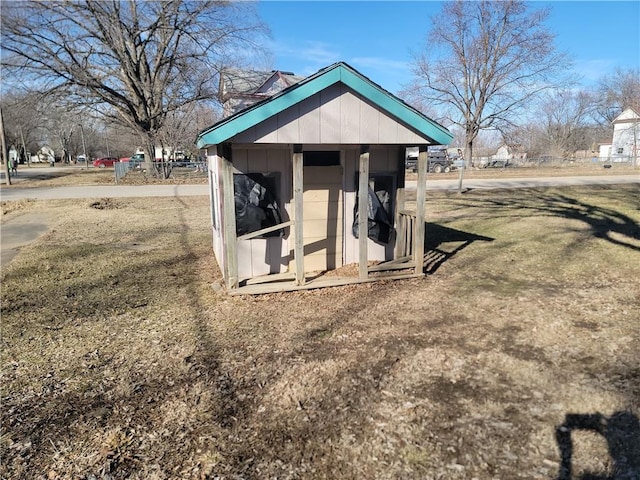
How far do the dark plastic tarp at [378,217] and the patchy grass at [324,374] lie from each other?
3.29 ft

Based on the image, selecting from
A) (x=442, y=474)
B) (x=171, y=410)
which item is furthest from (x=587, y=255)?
(x=171, y=410)

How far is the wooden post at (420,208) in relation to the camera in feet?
19.5

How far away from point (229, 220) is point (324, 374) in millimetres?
2505

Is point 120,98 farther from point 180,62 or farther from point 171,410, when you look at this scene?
point 171,410

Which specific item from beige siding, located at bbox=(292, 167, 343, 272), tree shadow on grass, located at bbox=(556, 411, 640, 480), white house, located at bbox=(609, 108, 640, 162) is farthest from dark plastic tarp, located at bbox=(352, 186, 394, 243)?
white house, located at bbox=(609, 108, 640, 162)

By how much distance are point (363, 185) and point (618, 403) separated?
3531mm

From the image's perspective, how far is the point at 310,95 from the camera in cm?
498

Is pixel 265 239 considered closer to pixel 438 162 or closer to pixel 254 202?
pixel 254 202

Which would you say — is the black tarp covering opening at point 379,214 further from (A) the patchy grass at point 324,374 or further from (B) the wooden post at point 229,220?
(B) the wooden post at point 229,220

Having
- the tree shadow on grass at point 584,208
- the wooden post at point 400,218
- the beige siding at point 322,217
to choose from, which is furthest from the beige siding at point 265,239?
the tree shadow on grass at point 584,208

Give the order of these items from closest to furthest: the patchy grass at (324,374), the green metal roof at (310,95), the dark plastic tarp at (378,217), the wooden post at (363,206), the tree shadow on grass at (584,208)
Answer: the patchy grass at (324,374)
the green metal roof at (310,95)
the wooden post at (363,206)
the dark plastic tarp at (378,217)
the tree shadow on grass at (584,208)

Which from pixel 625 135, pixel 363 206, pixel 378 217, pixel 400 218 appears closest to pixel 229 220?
pixel 363 206

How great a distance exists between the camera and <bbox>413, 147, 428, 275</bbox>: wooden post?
5.95 m

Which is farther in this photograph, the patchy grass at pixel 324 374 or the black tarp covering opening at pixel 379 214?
the black tarp covering opening at pixel 379 214
